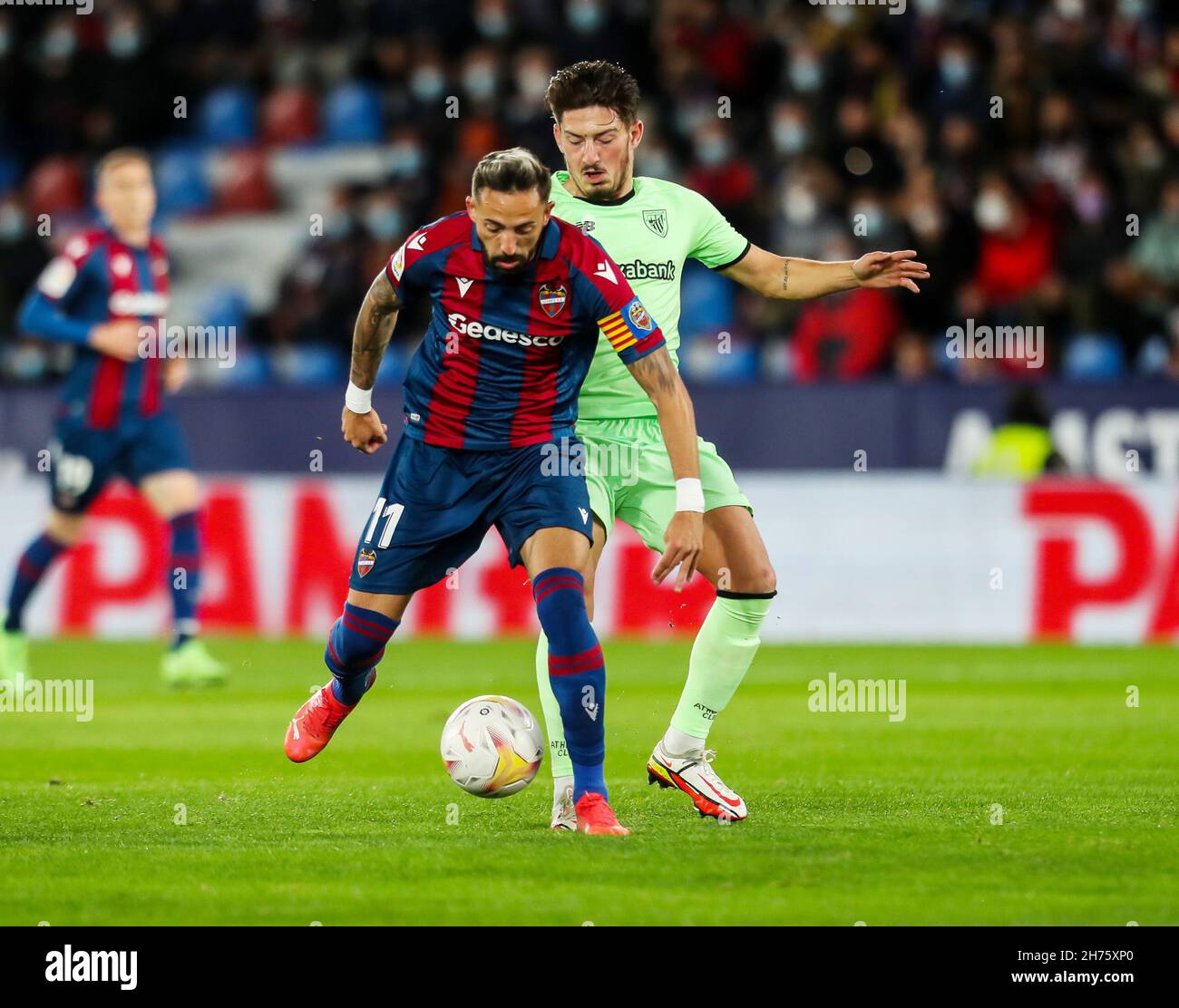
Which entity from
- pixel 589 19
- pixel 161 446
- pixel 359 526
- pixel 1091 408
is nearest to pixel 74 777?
pixel 161 446

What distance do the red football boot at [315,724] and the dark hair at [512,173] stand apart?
6.32 feet

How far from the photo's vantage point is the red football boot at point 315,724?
23.8 ft

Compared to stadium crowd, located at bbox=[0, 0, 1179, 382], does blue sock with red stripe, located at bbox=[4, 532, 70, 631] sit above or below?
below

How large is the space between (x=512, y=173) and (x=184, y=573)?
572 centimetres

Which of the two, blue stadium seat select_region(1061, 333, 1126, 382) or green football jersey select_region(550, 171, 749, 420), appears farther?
blue stadium seat select_region(1061, 333, 1126, 382)

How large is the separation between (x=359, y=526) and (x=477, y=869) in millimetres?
8516

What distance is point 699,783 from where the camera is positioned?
6.97 metres

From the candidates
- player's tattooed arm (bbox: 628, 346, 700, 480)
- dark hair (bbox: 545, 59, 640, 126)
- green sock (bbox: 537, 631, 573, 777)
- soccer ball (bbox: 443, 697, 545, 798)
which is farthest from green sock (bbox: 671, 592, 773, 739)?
dark hair (bbox: 545, 59, 640, 126)

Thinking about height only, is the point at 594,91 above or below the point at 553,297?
above

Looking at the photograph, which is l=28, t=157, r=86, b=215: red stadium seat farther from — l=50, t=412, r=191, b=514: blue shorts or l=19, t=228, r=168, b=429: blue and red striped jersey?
l=50, t=412, r=191, b=514: blue shorts

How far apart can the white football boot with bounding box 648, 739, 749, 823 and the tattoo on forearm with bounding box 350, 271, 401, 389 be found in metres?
1.65

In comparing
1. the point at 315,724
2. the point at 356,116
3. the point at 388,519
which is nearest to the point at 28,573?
the point at 315,724

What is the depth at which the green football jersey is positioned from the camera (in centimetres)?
722

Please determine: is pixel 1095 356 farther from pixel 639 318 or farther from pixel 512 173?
pixel 512 173
